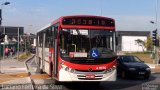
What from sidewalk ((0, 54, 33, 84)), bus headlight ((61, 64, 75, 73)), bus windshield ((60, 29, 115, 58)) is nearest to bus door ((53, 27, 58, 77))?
bus windshield ((60, 29, 115, 58))

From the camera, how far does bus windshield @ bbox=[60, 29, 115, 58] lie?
56.5 feet

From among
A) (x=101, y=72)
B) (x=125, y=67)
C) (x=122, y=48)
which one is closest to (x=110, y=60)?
(x=101, y=72)

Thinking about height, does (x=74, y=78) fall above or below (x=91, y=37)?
below

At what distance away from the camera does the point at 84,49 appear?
1730cm

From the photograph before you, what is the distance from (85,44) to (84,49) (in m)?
0.23

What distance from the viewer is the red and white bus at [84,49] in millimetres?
17172

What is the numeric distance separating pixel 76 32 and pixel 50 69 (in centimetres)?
317

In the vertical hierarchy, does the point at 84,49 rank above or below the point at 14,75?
above

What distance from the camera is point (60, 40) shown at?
57.1 ft

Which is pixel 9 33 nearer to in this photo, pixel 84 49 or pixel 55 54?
pixel 55 54

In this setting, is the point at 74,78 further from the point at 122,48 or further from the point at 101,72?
the point at 122,48

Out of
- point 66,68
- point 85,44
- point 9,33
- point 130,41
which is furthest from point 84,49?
point 130,41

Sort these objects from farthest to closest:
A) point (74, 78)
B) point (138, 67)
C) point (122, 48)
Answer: point (122, 48), point (138, 67), point (74, 78)

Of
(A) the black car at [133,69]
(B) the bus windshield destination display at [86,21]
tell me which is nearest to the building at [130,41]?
(A) the black car at [133,69]
